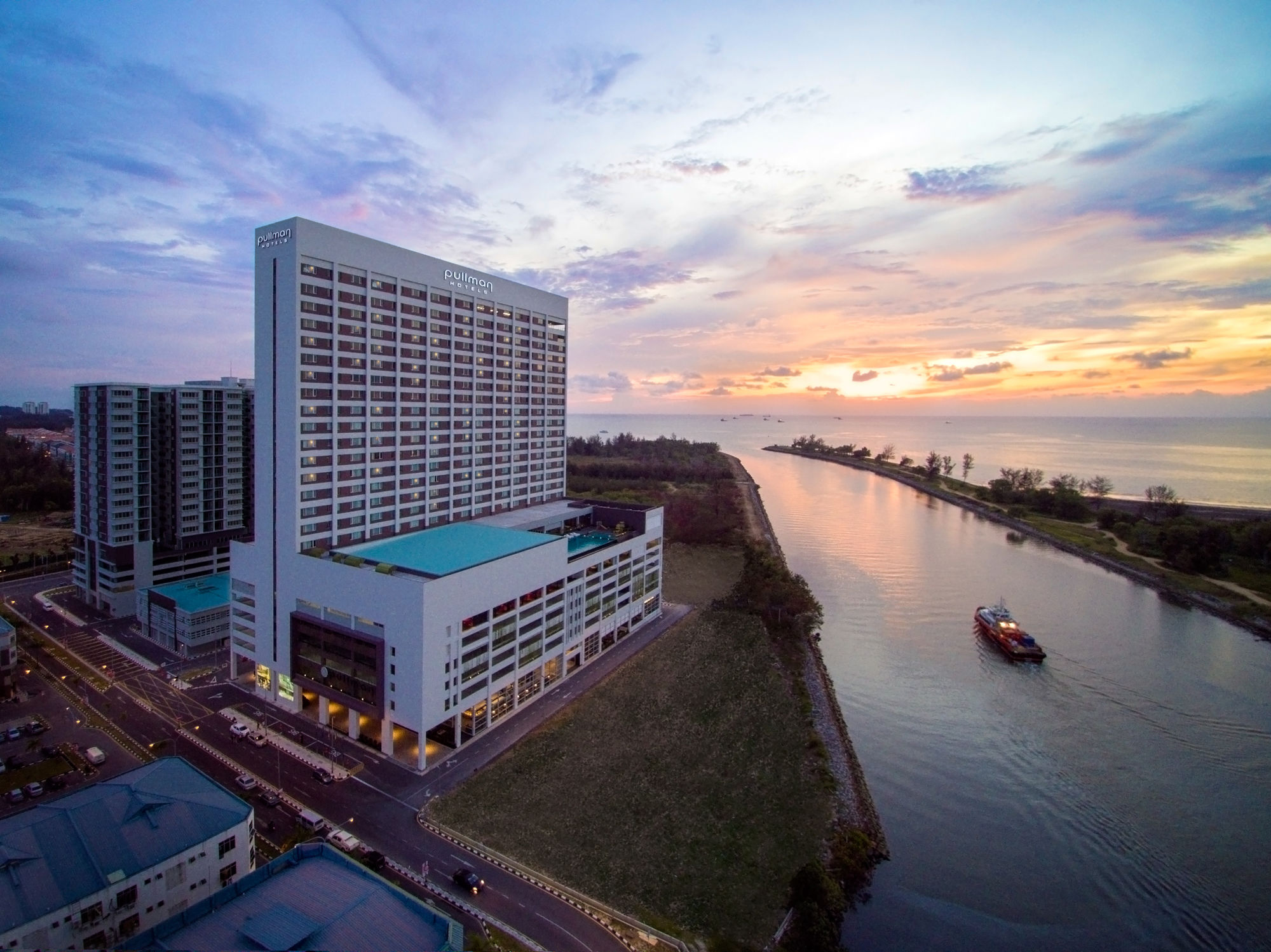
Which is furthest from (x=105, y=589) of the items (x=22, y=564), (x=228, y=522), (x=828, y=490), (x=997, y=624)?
(x=828, y=490)

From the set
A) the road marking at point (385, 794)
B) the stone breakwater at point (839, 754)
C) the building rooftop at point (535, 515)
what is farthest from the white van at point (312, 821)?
the stone breakwater at point (839, 754)

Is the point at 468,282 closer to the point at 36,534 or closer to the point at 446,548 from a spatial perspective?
the point at 446,548

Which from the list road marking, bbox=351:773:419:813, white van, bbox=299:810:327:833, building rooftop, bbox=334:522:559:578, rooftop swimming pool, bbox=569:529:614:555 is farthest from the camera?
rooftop swimming pool, bbox=569:529:614:555

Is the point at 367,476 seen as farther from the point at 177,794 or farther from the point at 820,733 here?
the point at 820,733

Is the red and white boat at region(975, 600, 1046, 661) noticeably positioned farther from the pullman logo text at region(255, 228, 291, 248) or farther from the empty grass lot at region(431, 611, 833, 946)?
the pullman logo text at region(255, 228, 291, 248)

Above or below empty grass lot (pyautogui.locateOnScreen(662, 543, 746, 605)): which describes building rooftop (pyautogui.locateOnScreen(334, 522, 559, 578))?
above

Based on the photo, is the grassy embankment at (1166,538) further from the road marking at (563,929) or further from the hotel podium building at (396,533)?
the road marking at (563,929)

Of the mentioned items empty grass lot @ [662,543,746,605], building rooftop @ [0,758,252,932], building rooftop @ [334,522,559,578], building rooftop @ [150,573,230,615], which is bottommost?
empty grass lot @ [662,543,746,605]

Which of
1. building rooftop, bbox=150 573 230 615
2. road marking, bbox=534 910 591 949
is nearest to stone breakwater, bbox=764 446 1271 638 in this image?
road marking, bbox=534 910 591 949
